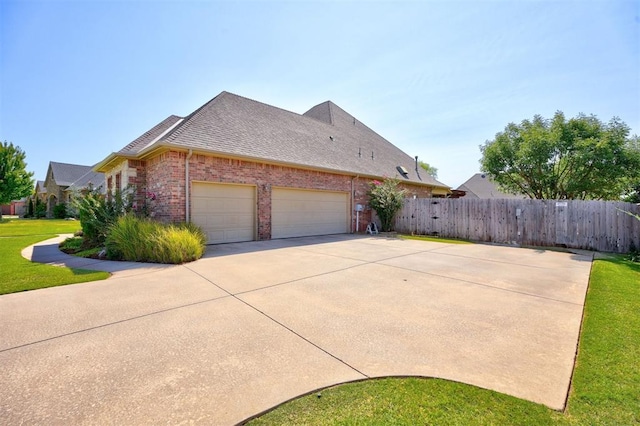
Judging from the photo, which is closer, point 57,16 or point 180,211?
point 57,16

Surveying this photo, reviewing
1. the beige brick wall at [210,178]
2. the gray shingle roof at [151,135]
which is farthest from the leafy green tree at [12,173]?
the beige brick wall at [210,178]

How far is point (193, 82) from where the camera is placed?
1151 cm

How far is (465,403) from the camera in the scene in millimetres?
1920

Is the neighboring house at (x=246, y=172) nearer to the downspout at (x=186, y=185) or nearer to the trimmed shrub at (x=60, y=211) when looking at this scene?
the downspout at (x=186, y=185)

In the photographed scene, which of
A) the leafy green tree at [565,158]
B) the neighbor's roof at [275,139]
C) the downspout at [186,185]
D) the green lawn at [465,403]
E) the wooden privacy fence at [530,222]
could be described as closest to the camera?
→ the green lawn at [465,403]

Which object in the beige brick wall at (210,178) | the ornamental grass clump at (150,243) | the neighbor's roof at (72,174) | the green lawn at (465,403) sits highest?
the neighbor's roof at (72,174)

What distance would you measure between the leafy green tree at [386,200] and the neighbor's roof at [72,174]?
92.7 ft

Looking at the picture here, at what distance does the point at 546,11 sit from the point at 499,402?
940 cm

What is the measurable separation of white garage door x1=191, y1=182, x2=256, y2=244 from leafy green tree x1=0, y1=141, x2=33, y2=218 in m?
26.7

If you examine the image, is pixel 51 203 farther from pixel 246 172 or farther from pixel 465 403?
pixel 465 403

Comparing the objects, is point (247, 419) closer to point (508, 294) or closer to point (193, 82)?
point (508, 294)

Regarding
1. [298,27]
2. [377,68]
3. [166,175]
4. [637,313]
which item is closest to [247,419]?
[637,313]

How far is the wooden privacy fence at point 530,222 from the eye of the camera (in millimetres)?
9164

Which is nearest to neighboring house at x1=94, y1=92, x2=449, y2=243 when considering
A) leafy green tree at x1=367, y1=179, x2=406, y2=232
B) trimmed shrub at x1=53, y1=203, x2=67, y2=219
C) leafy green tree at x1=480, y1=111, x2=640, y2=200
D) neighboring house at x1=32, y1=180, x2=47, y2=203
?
leafy green tree at x1=367, y1=179, x2=406, y2=232
